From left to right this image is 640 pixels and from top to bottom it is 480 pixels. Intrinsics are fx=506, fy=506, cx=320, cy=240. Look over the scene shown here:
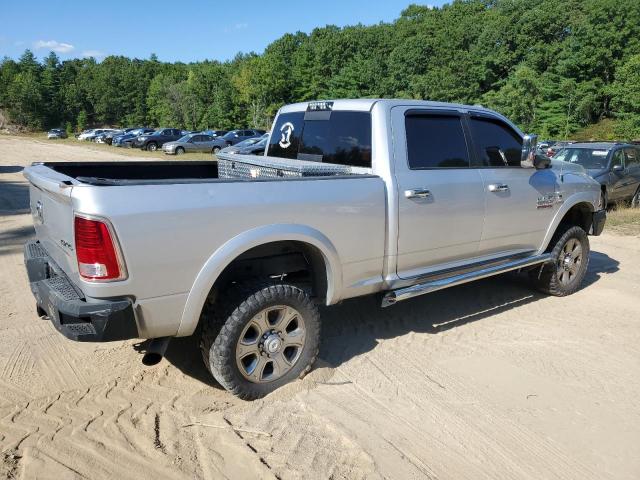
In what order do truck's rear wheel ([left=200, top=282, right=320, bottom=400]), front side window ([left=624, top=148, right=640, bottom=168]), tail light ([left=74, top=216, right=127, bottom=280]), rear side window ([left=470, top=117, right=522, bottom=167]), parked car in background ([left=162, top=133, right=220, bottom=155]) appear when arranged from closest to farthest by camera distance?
tail light ([left=74, top=216, right=127, bottom=280])
truck's rear wheel ([left=200, top=282, right=320, bottom=400])
rear side window ([left=470, top=117, right=522, bottom=167])
front side window ([left=624, top=148, right=640, bottom=168])
parked car in background ([left=162, top=133, right=220, bottom=155])

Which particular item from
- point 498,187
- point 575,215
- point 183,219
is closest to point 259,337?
point 183,219

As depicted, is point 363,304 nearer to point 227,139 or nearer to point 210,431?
point 210,431

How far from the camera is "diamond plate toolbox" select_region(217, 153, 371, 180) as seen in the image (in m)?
3.90

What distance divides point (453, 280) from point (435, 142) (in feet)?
3.81

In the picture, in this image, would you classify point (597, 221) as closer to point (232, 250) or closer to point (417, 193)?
point (417, 193)

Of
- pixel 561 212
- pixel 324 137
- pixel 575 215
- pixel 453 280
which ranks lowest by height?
pixel 453 280

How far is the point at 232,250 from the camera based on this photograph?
303cm

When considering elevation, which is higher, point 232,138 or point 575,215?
point 575,215

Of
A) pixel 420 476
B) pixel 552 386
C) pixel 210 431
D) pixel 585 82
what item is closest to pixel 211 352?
pixel 210 431

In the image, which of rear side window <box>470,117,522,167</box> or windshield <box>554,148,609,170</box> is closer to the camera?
rear side window <box>470,117,522,167</box>

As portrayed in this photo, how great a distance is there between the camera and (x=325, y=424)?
3.12m

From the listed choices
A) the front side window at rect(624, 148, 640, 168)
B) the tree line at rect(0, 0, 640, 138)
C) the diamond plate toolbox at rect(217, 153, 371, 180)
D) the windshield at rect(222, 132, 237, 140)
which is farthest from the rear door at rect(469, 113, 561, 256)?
the tree line at rect(0, 0, 640, 138)

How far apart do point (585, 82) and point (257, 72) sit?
43.7 m

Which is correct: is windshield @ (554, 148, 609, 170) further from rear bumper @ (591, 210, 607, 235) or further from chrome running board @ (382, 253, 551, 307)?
chrome running board @ (382, 253, 551, 307)
